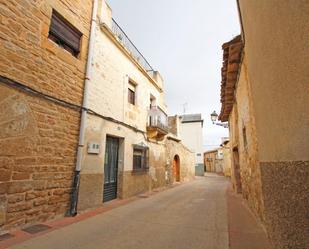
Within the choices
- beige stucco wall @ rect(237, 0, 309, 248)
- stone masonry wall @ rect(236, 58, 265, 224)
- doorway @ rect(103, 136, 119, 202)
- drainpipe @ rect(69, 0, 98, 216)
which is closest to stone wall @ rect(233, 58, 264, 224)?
stone masonry wall @ rect(236, 58, 265, 224)

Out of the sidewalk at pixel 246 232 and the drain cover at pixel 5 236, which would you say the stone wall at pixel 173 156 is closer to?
the sidewalk at pixel 246 232

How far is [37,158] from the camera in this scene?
3908 mm

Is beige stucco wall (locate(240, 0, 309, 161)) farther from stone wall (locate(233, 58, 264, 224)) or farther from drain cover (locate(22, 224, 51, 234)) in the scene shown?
drain cover (locate(22, 224, 51, 234))

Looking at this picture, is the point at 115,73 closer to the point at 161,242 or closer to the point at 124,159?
the point at 124,159

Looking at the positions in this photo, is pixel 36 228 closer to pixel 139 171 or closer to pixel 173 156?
pixel 139 171

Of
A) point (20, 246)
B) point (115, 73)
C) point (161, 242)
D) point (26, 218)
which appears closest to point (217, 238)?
point (161, 242)

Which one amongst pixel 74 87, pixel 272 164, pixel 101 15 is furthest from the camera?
pixel 101 15

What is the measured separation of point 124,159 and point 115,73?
3.26 m

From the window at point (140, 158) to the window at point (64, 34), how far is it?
4.35 metres

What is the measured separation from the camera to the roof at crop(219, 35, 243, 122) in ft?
13.3

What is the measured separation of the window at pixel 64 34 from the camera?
464cm

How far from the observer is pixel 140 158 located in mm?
8336

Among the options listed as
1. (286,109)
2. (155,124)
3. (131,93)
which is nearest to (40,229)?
(286,109)

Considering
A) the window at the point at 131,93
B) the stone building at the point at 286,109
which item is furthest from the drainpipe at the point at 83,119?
the stone building at the point at 286,109
